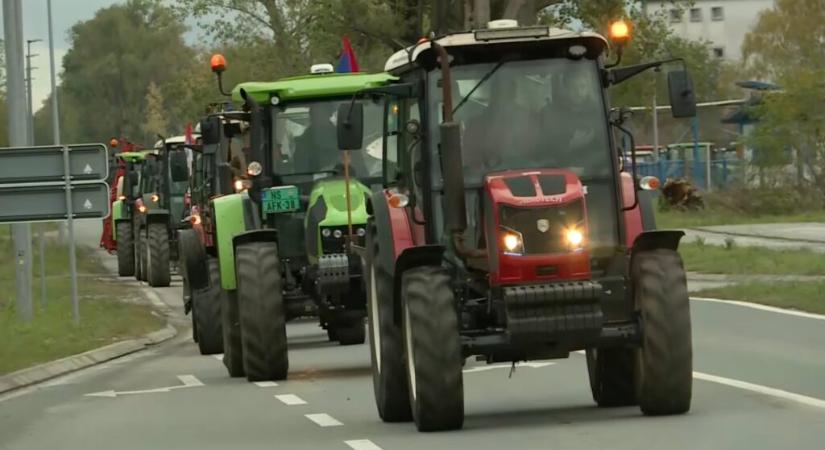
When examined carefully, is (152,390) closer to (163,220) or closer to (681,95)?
(681,95)

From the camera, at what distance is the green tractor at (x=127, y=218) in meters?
46.7

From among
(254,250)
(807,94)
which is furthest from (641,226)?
(807,94)

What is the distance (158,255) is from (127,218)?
5.98 meters

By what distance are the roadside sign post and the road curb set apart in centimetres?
180

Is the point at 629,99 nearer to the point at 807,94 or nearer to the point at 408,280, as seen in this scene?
the point at 807,94

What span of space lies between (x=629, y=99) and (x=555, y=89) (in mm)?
57550

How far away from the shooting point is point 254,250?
18984 millimetres

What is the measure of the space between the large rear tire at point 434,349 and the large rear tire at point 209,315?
29.1 ft

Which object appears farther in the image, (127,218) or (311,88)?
(127,218)

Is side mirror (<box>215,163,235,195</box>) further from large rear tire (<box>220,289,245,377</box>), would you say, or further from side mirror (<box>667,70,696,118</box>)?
side mirror (<box>667,70,696,118</box>)

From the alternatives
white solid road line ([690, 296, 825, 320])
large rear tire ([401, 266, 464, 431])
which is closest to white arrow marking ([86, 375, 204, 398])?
large rear tire ([401, 266, 464, 431])

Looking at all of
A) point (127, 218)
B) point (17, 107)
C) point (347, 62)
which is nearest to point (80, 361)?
point (347, 62)

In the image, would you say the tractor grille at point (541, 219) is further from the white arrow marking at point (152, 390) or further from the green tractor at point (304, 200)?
the white arrow marking at point (152, 390)

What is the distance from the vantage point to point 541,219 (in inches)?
530
